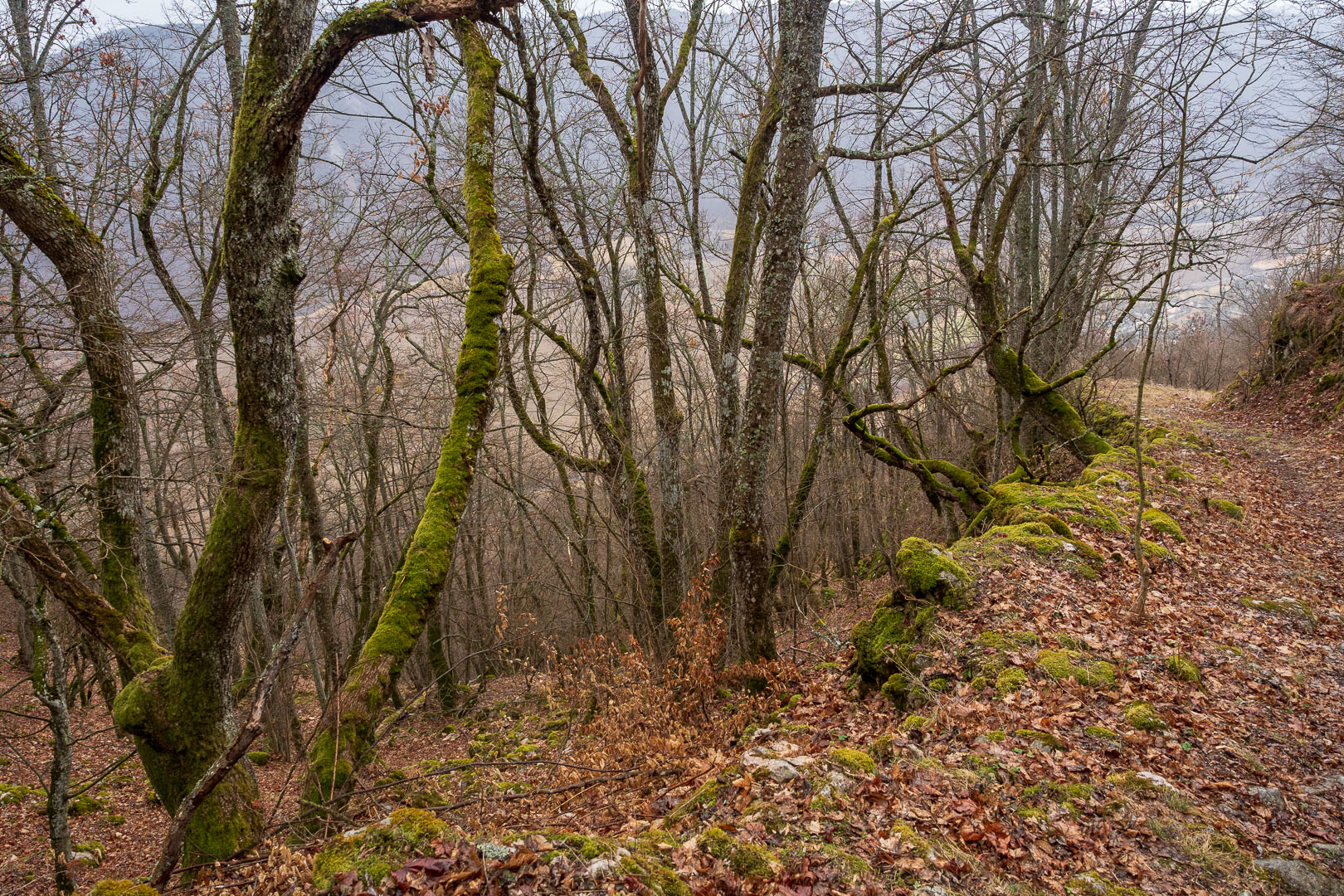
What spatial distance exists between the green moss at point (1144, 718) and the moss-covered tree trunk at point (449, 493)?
4.09 metres

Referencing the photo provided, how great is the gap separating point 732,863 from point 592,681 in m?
2.86

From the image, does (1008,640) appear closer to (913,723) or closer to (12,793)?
(913,723)

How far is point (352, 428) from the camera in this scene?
12125 mm

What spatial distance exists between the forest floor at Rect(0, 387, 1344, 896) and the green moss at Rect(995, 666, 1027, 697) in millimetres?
65

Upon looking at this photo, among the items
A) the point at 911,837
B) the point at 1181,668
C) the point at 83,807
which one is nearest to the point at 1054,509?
the point at 1181,668

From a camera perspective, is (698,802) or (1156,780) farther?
(698,802)

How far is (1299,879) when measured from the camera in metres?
2.71

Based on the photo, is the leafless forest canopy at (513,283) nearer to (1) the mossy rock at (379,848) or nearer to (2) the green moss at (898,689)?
(1) the mossy rock at (379,848)

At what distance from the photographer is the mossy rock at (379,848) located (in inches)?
→ 102

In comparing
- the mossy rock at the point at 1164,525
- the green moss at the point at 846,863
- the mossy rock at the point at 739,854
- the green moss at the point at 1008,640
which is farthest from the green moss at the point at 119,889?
the mossy rock at the point at 1164,525

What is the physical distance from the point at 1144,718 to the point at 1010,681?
72 cm

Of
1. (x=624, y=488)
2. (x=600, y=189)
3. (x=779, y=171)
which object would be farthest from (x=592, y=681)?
(x=600, y=189)

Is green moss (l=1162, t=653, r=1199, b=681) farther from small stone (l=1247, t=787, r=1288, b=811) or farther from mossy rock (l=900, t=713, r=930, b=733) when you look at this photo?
mossy rock (l=900, t=713, r=930, b=733)

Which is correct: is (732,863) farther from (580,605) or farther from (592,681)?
(580,605)
